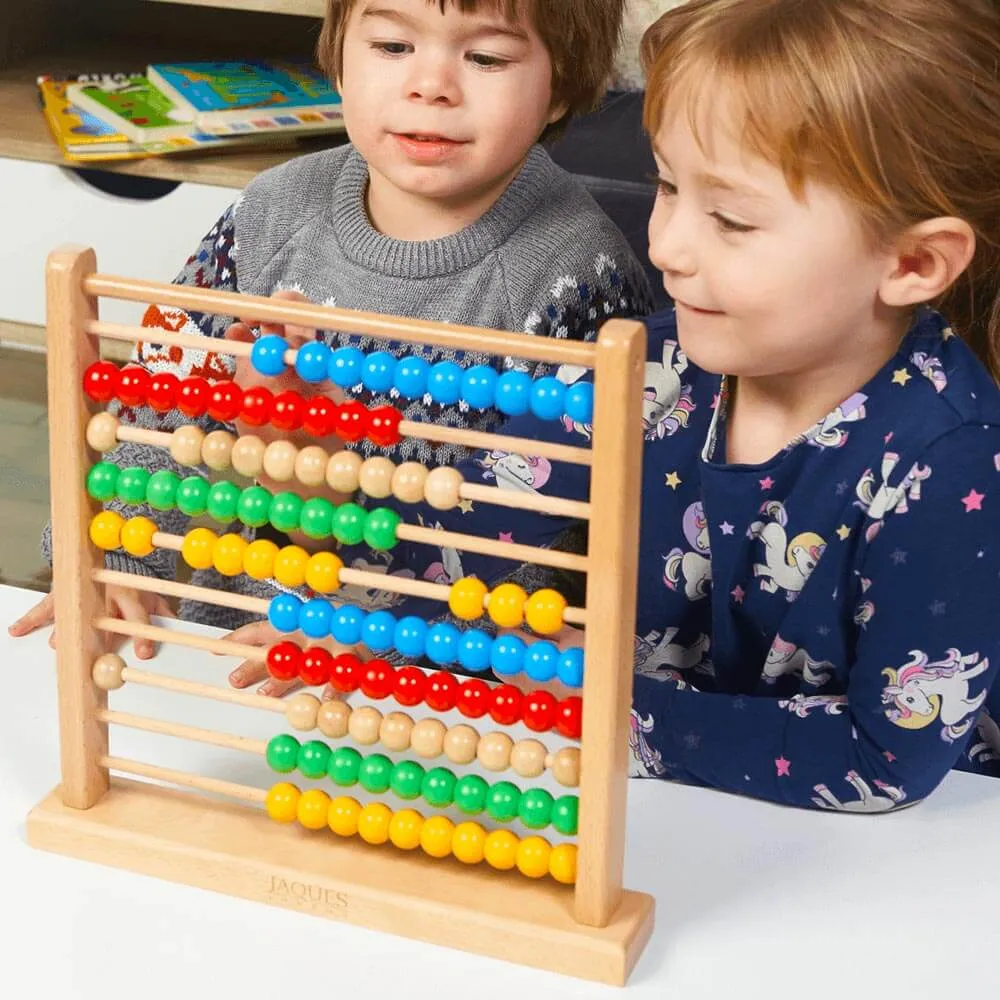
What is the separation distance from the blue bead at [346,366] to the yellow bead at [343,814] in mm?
235

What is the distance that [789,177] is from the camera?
0.91 m

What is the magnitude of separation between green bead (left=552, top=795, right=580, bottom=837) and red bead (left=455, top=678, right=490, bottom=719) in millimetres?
67

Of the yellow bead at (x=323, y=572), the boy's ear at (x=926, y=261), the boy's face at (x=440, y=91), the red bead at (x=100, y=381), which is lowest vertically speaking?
the yellow bead at (x=323, y=572)

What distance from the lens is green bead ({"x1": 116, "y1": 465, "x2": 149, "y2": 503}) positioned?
861 millimetres

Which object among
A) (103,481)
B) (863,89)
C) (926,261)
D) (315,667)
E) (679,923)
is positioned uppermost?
(863,89)

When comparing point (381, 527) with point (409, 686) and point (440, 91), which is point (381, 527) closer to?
point (409, 686)

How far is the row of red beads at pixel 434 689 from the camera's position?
82 cm

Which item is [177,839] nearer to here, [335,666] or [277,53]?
[335,666]

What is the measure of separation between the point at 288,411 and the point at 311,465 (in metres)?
0.04

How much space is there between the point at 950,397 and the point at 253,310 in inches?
18.1

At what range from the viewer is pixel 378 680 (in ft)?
2.83

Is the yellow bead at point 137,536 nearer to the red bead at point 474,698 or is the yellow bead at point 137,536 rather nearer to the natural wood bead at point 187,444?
the natural wood bead at point 187,444

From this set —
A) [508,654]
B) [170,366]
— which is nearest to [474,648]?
[508,654]

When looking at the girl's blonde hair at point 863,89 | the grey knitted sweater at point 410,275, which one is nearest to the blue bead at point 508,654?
the girl's blonde hair at point 863,89
